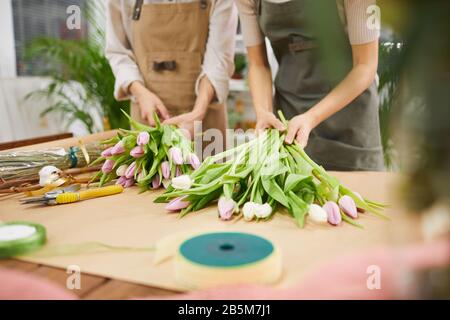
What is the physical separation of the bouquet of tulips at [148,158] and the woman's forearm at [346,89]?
34cm

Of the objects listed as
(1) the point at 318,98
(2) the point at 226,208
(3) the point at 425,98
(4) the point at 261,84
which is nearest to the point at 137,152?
(2) the point at 226,208

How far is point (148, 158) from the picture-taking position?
0.93m

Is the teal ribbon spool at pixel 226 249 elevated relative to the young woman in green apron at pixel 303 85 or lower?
lower

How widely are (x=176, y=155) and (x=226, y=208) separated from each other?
0.21m

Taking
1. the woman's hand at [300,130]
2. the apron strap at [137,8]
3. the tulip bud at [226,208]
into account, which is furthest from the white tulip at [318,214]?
the apron strap at [137,8]

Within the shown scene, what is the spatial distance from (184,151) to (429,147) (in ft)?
2.36

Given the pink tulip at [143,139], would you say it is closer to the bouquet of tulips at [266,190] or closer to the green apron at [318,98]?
the bouquet of tulips at [266,190]

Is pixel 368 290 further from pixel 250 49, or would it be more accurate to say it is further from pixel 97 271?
pixel 250 49

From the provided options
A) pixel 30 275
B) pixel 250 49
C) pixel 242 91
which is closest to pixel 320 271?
pixel 30 275

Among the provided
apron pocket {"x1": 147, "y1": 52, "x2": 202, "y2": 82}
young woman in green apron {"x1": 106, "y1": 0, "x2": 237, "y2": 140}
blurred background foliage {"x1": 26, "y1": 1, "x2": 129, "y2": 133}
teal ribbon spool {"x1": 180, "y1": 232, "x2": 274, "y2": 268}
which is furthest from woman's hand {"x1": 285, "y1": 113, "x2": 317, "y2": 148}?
blurred background foliage {"x1": 26, "y1": 1, "x2": 129, "y2": 133}

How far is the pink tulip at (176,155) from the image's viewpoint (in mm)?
866

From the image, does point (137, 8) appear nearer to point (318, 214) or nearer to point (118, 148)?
point (118, 148)

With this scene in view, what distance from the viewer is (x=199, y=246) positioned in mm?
495

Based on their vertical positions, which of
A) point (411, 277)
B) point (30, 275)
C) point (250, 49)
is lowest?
point (30, 275)
